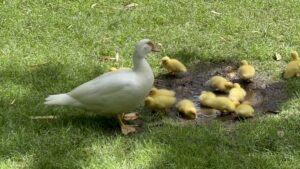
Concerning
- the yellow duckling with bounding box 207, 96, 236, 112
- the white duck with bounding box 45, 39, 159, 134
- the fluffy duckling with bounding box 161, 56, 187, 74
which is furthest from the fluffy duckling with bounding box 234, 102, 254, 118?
the fluffy duckling with bounding box 161, 56, 187, 74

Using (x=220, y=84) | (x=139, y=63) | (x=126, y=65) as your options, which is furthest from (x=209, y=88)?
(x=139, y=63)

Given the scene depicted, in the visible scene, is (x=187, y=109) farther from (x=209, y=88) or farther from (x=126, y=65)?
(x=126, y=65)

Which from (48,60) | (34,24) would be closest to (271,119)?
(48,60)

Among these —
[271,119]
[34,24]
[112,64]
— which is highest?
[34,24]

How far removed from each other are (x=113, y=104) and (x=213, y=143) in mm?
748

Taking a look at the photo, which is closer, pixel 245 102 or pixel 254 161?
pixel 254 161

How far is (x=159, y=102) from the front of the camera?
4.25 meters

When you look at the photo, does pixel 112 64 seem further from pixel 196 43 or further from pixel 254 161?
pixel 254 161

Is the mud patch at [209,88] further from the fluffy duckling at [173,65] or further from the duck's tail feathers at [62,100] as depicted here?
the duck's tail feathers at [62,100]

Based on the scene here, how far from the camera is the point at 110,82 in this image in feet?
13.0

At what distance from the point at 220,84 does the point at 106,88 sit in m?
1.15

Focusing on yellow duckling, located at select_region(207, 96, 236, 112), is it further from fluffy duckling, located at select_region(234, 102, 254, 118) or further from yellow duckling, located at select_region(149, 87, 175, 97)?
yellow duckling, located at select_region(149, 87, 175, 97)

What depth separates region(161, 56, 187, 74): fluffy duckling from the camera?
192 inches

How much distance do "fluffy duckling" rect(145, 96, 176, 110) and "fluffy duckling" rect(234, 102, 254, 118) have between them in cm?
50
